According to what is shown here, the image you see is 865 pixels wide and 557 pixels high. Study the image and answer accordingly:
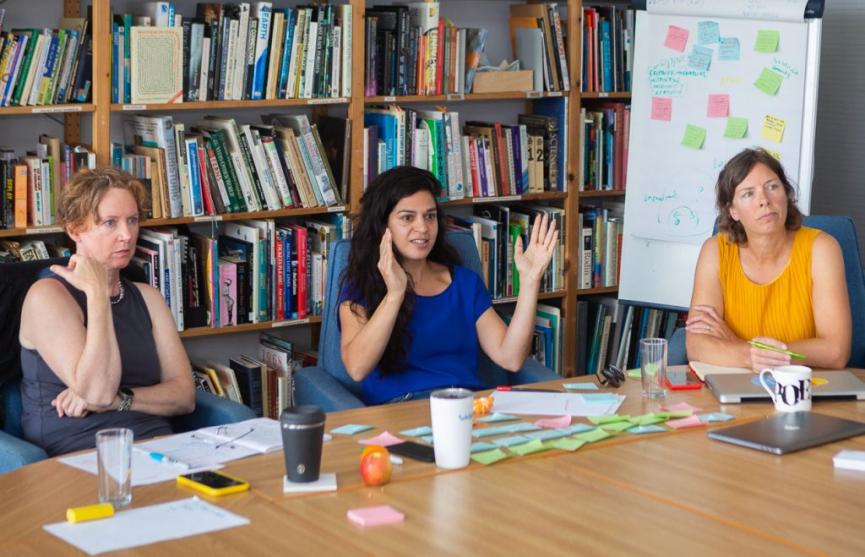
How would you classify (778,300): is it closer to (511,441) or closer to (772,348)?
Answer: (772,348)

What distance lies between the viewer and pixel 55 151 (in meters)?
3.65

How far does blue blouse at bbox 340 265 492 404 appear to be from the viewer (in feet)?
10.6

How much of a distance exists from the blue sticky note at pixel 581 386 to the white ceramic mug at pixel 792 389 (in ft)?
1.30

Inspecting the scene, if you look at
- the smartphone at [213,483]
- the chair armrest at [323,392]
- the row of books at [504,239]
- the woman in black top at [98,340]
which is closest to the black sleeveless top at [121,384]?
the woman in black top at [98,340]

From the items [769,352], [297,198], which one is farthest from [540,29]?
[769,352]

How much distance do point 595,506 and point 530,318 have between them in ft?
4.22

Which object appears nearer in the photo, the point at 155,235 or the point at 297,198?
the point at 155,235

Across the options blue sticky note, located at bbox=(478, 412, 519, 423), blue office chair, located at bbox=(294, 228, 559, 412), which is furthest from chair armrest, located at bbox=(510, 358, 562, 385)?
blue sticky note, located at bbox=(478, 412, 519, 423)

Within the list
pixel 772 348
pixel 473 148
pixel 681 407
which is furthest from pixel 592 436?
pixel 473 148

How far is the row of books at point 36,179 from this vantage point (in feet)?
11.7

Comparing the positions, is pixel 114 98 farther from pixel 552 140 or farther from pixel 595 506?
pixel 595 506

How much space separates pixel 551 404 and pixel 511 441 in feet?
1.05

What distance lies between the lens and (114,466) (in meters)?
1.89

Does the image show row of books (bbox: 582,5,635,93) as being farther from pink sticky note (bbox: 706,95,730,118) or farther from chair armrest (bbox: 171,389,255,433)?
chair armrest (bbox: 171,389,255,433)
